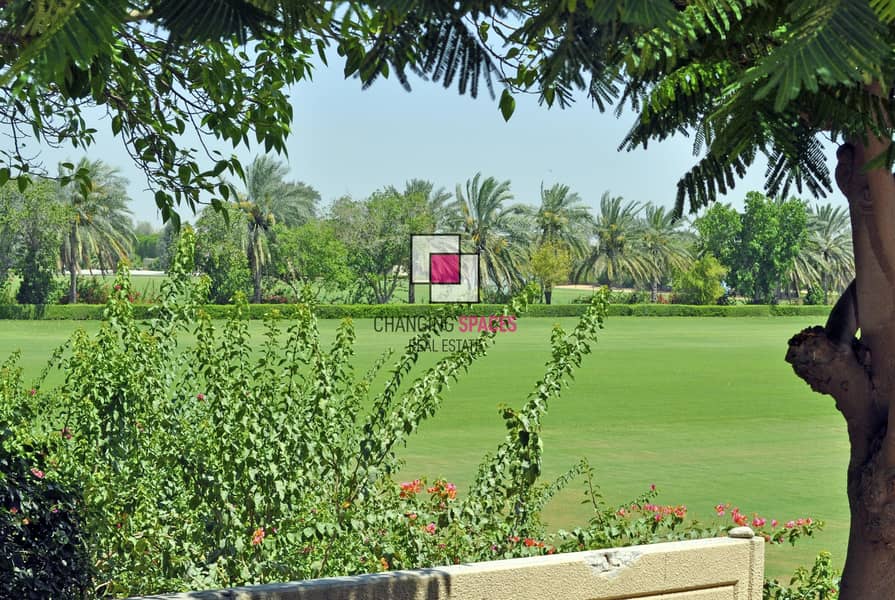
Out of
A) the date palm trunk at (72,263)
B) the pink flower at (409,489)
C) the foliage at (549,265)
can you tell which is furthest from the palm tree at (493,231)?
the pink flower at (409,489)

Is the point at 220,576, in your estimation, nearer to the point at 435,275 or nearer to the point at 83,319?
the point at 435,275

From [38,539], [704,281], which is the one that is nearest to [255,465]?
[38,539]

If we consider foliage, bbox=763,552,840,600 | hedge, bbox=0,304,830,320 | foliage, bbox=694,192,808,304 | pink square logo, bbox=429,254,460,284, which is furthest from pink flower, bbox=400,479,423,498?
foliage, bbox=694,192,808,304

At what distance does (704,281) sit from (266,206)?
2790 cm

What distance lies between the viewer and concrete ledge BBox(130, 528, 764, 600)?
408cm

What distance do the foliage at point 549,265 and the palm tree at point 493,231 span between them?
1.83 metres

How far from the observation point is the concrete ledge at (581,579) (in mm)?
4082

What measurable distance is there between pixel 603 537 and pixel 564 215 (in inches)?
2504

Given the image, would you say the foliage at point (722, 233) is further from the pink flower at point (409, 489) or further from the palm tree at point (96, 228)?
the pink flower at point (409, 489)

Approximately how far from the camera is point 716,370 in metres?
26.3

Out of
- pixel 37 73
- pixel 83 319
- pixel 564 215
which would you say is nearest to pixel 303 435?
pixel 37 73

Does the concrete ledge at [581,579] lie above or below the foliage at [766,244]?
below

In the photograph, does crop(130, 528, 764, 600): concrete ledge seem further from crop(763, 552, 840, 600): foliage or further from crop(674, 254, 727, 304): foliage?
crop(674, 254, 727, 304): foliage

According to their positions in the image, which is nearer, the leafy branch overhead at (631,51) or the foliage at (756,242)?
the leafy branch overhead at (631,51)
